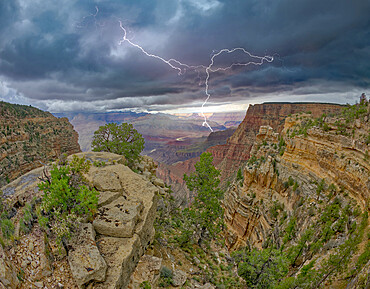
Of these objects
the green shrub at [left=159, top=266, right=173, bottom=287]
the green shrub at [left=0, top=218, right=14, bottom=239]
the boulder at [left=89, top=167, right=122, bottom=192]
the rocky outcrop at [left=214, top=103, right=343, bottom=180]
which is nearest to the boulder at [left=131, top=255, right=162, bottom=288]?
the green shrub at [left=159, top=266, right=173, bottom=287]

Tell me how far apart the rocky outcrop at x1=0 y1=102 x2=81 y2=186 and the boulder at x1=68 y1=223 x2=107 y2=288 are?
28.2m

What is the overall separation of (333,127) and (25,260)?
28.3 metres

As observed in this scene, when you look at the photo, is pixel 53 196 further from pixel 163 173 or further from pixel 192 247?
pixel 163 173

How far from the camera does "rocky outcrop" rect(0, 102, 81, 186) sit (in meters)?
39.3

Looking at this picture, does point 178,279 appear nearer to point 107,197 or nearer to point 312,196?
point 107,197

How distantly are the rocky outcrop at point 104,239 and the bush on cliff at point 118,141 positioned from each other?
7.19 m

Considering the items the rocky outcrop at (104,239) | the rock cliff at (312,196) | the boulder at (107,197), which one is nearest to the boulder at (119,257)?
A: the rocky outcrop at (104,239)

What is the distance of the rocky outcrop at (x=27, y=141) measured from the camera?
39281 mm

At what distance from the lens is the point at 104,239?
263 inches

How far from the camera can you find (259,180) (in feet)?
99.8

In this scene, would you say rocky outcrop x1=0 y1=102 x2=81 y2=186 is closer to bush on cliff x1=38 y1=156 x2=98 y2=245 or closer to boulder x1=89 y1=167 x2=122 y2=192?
boulder x1=89 y1=167 x2=122 y2=192

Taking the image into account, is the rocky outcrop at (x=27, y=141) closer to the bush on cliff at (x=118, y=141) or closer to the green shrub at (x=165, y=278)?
the bush on cliff at (x=118, y=141)

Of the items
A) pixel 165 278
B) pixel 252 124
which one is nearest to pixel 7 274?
pixel 165 278

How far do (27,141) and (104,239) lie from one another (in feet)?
186
